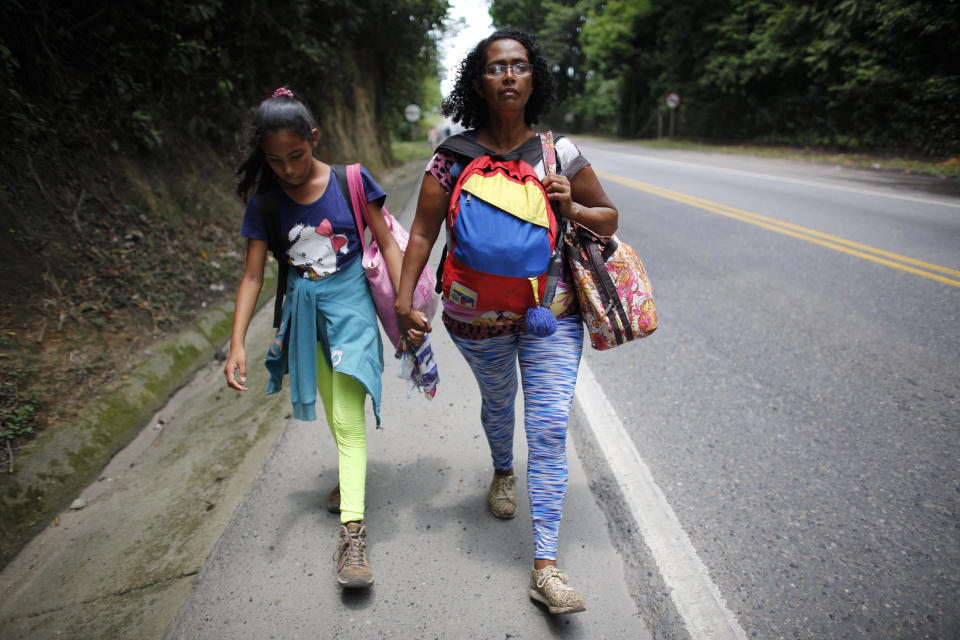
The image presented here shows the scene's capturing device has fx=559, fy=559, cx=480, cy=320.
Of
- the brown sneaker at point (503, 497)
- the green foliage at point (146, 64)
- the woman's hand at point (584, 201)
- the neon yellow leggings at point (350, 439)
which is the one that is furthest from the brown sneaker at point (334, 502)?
the green foliage at point (146, 64)

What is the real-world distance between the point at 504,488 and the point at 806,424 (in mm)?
1738

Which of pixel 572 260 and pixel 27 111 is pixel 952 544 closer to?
pixel 572 260

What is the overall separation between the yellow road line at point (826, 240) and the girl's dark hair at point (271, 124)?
5.66 m

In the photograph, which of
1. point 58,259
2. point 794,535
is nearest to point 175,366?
point 58,259

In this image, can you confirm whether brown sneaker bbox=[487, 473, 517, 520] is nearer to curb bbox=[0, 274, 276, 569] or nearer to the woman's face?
the woman's face

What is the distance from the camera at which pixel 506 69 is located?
1.91m

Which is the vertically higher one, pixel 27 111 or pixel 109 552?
pixel 27 111

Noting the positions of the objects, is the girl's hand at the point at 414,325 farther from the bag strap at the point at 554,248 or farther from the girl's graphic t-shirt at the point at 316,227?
the bag strap at the point at 554,248

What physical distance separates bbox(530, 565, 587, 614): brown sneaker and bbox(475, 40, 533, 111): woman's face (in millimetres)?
1622

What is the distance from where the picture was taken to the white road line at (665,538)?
1876 mm

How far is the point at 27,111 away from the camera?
435 cm

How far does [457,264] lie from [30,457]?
252 centimetres

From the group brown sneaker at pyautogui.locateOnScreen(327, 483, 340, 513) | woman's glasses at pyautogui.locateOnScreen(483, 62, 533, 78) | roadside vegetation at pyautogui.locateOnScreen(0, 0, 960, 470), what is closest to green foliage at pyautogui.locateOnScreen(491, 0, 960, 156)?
roadside vegetation at pyautogui.locateOnScreen(0, 0, 960, 470)

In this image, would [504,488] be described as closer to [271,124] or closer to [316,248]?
[316,248]
